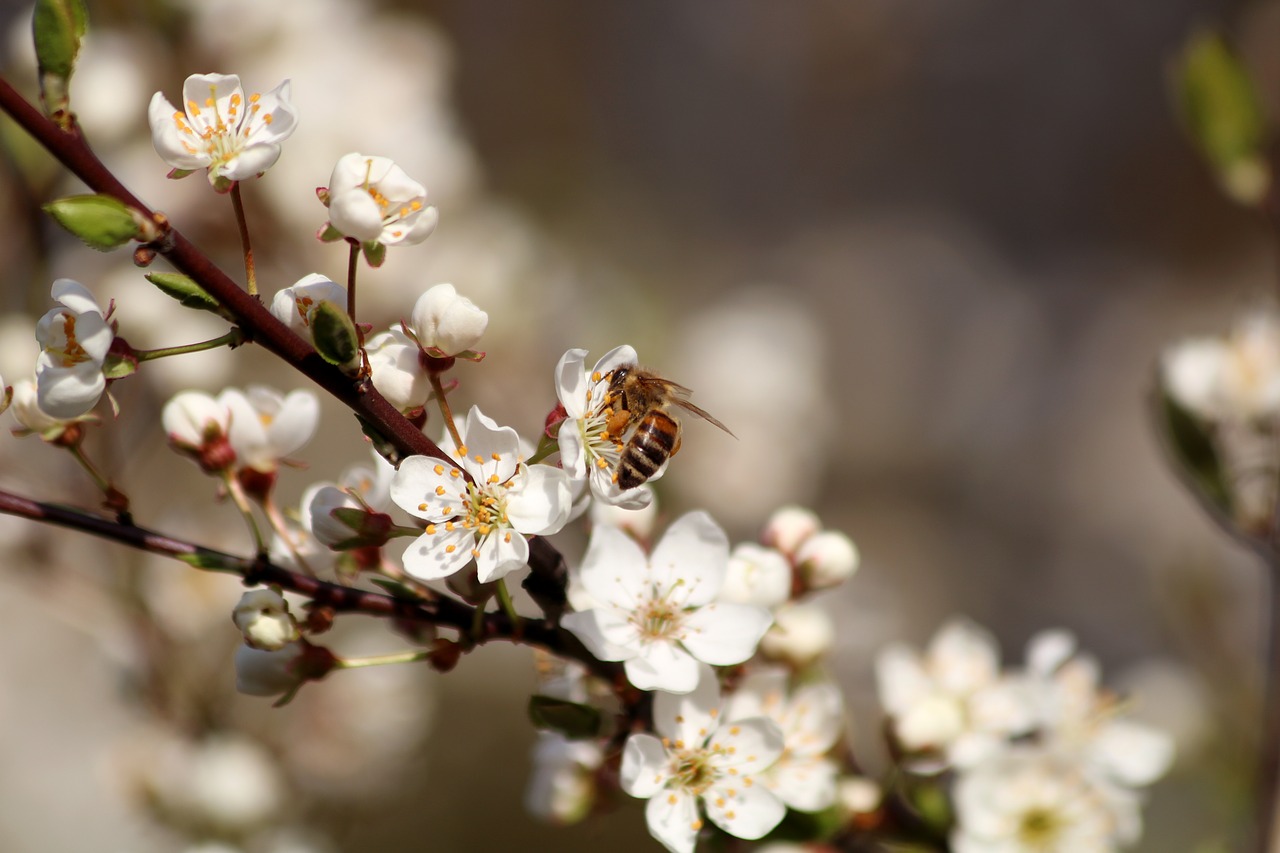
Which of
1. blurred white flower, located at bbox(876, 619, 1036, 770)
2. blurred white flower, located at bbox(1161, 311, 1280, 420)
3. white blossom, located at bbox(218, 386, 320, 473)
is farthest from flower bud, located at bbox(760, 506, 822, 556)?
blurred white flower, located at bbox(1161, 311, 1280, 420)

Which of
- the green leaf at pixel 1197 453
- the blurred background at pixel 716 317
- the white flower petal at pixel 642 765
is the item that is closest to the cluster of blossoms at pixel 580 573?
the white flower petal at pixel 642 765

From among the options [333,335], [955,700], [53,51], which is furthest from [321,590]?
[955,700]

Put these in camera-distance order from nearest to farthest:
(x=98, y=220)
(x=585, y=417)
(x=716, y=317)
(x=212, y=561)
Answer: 1. (x=98, y=220)
2. (x=212, y=561)
3. (x=585, y=417)
4. (x=716, y=317)

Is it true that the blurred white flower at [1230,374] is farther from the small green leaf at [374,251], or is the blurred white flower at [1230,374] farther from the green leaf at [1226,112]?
the small green leaf at [374,251]

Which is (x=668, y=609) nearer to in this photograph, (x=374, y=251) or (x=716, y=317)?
(x=374, y=251)

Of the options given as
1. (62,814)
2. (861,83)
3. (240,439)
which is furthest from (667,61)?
(240,439)

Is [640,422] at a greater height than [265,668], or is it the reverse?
[640,422]
